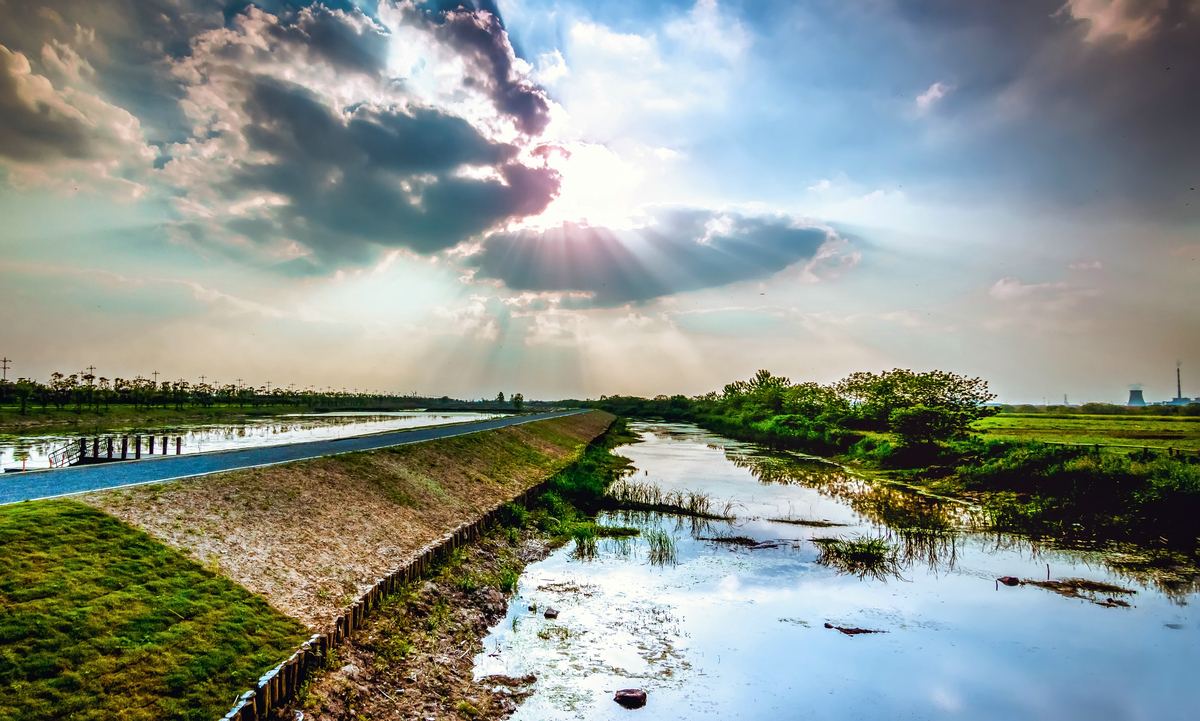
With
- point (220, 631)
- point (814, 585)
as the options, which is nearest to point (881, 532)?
point (814, 585)

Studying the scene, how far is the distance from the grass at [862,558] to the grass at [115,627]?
1506cm

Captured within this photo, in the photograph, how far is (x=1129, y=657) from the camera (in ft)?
38.9

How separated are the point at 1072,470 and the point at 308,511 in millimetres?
29630

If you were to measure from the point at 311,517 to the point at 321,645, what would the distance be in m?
6.84

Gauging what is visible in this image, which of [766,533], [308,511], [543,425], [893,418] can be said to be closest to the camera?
[308,511]

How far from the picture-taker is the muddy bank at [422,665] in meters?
9.03

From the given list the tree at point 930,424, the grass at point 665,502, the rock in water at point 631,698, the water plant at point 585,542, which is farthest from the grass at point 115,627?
the tree at point 930,424

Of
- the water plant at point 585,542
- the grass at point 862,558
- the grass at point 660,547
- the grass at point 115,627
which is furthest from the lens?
the water plant at point 585,542

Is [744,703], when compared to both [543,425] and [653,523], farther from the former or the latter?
[543,425]

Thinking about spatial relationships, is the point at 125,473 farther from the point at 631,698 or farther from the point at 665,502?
the point at 665,502

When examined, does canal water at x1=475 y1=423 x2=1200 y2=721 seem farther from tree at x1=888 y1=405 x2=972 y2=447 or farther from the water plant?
tree at x1=888 y1=405 x2=972 y2=447

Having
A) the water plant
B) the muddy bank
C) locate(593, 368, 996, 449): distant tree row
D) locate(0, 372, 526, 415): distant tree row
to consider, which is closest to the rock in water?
the muddy bank

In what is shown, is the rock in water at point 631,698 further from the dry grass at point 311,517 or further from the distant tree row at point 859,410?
the distant tree row at point 859,410

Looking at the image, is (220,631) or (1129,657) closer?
(220,631)
